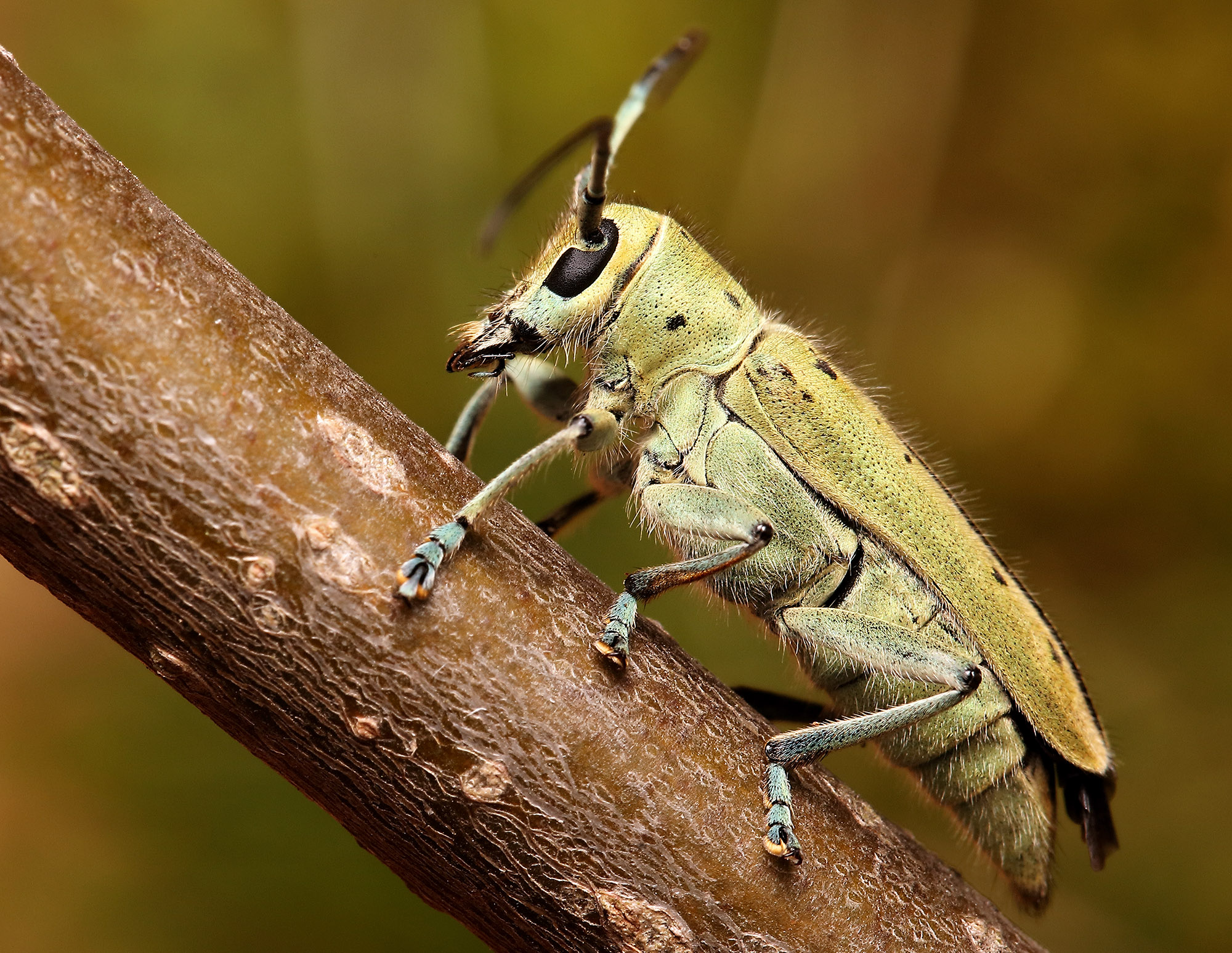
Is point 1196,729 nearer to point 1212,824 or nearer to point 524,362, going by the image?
point 1212,824

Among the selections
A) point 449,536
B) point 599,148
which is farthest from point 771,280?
point 449,536

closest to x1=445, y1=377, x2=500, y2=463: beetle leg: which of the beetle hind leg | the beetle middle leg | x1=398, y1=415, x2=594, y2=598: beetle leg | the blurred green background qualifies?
the blurred green background

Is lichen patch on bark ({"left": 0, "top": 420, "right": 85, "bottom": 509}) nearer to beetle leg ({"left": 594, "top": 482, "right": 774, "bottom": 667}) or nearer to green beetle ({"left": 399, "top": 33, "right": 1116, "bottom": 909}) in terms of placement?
beetle leg ({"left": 594, "top": 482, "right": 774, "bottom": 667})

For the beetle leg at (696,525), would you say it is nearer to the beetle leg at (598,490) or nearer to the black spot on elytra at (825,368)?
the beetle leg at (598,490)

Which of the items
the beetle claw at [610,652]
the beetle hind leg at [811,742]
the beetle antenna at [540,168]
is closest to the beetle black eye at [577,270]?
the beetle antenna at [540,168]

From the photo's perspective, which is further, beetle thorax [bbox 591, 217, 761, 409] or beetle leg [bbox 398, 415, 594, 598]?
beetle thorax [bbox 591, 217, 761, 409]

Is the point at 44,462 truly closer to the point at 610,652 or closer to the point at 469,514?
the point at 469,514

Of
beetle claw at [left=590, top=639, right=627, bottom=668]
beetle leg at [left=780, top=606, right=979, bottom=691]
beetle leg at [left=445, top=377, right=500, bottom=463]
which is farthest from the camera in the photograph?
beetle leg at [left=445, top=377, right=500, bottom=463]
